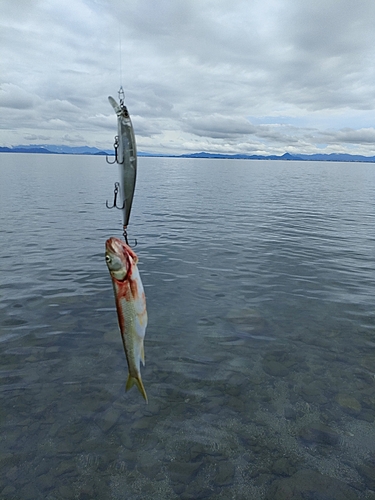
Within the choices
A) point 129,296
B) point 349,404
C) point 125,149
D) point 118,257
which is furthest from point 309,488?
point 125,149

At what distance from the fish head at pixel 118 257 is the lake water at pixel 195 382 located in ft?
18.3

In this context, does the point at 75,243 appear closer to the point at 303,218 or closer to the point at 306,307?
the point at 306,307

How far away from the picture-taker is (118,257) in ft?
13.3

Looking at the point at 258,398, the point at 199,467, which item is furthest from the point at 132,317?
the point at 258,398

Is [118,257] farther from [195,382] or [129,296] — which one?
[195,382]

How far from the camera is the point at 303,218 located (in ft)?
125

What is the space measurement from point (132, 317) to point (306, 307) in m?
12.2

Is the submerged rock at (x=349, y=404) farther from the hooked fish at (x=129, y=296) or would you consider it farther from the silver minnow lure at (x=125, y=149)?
the silver minnow lure at (x=125, y=149)

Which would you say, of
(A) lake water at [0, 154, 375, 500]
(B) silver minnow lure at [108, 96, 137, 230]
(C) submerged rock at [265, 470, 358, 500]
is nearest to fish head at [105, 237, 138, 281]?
(B) silver minnow lure at [108, 96, 137, 230]

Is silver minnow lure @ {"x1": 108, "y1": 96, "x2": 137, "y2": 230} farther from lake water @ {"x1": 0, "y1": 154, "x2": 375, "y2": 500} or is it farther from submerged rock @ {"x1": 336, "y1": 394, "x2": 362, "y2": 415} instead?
submerged rock @ {"x1": 336, "y1": 394, "x2": 362, "y2": 415}

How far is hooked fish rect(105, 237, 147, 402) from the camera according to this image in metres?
4.07

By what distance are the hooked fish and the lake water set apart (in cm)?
393

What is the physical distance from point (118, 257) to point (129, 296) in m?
0.72

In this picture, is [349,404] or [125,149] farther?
[349,404]
